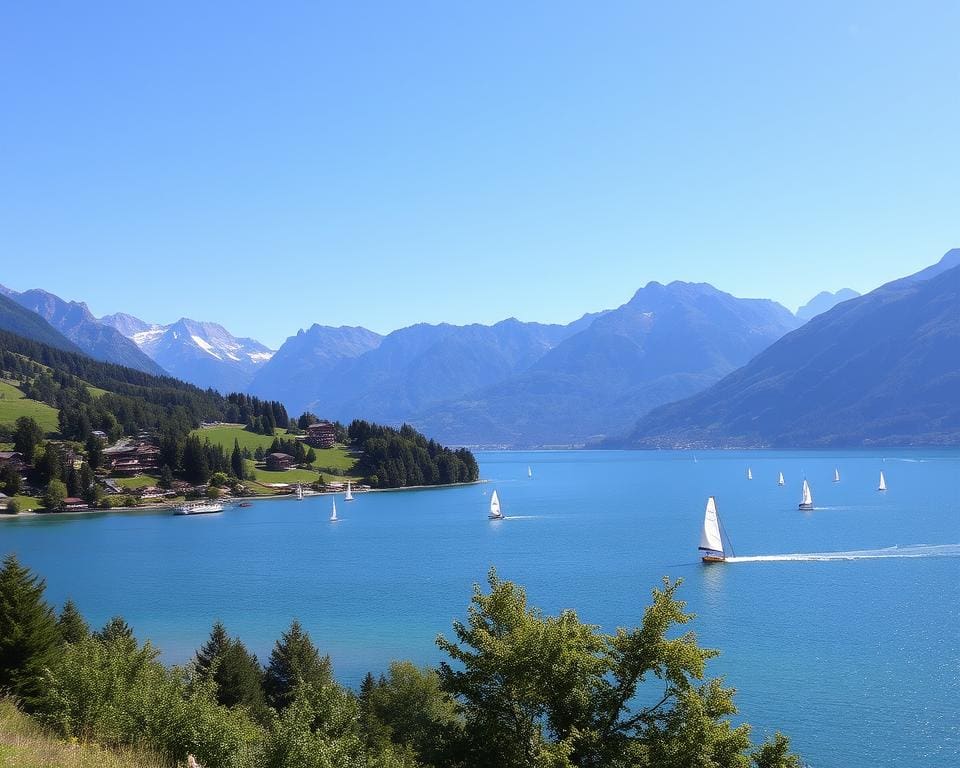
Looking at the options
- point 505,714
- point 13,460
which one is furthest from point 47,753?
point 13,460

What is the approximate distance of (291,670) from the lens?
4091cm

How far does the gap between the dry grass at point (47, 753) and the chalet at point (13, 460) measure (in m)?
154

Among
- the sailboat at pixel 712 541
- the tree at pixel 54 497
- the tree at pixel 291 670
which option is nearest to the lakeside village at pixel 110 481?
the tree at pixel 54 497

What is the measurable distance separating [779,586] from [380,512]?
309ft

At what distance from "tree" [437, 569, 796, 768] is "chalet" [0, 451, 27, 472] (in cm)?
16146

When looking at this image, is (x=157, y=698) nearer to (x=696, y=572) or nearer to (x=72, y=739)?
(x=72, y=739)

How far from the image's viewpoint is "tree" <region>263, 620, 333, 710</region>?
39938 millimetres

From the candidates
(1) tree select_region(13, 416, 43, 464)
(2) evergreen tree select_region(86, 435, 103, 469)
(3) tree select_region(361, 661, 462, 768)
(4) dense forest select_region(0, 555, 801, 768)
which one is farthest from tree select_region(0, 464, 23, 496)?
(4) dense forest select_region(0, 555, 801, 768)

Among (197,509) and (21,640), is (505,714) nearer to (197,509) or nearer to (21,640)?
(21,640)

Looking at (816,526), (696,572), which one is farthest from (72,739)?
(816,526)

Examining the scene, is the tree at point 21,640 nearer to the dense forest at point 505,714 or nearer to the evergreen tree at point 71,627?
the dense forest at point 505,714

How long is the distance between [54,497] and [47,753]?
148535 millimetres

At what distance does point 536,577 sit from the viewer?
7894 cm

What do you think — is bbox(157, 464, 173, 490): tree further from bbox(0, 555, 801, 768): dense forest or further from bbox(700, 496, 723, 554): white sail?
bbox(0, 555, 801, 768): dense forest
